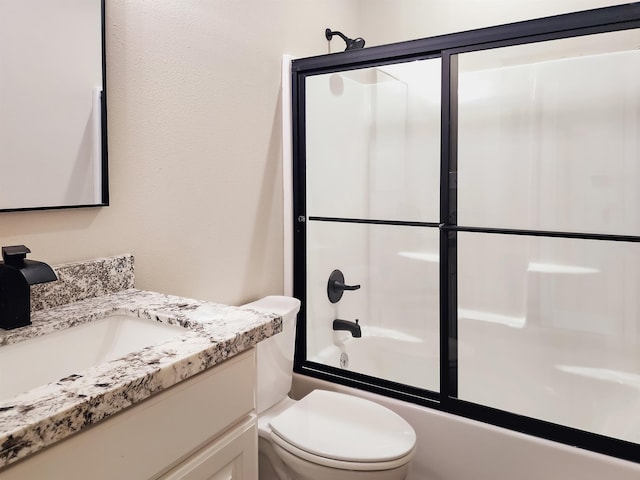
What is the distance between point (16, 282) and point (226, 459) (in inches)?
21.7

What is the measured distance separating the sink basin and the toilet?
0.58m

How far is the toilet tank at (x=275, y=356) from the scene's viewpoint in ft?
5.34

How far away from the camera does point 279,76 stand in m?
1.97

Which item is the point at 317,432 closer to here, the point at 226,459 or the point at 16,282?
the point at 226,459

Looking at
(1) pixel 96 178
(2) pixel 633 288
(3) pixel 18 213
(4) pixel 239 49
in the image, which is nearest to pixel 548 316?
(2) pixel 633 288

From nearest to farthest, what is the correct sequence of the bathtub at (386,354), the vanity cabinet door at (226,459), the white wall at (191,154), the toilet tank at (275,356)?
the vanity cabinet door at (226,459)
the white wall at (191,154)
the toilet tank at (275,356)
the bathtub at (386,354)

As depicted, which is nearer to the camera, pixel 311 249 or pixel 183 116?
pixel 183 116

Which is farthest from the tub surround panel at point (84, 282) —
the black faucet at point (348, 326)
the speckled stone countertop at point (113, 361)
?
the black faucet at point (348, 326)

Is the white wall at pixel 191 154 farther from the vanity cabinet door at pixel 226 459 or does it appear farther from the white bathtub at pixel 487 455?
the white bathtub at pixel 487 455

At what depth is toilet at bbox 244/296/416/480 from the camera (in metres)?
1.32

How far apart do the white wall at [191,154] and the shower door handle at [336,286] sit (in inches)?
13.2

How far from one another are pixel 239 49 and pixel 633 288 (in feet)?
6.53

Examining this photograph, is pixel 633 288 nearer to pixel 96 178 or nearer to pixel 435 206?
pixel 435 206

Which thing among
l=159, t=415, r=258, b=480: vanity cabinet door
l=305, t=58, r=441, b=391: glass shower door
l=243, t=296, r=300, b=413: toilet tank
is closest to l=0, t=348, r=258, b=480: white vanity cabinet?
Answer: l=159, t=415, r=258, b=480: vanity cabinet door
